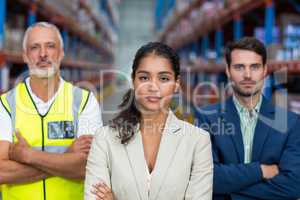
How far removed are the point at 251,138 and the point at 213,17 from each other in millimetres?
7464

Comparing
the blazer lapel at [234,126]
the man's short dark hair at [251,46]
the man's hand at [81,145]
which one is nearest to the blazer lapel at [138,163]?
the man's hand at [81,145]

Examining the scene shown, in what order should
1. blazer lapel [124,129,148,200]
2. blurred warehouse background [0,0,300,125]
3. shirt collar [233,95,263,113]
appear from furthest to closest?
blurred warehouse background [0,0,300,125], shirt collar [233,95,263,113], blazer lapel [124,129,148,200]

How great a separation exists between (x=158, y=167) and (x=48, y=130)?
63cm

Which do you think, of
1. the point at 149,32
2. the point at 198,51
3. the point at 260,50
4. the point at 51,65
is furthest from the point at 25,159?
the point at 149,32

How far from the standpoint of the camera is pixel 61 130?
1967 mm

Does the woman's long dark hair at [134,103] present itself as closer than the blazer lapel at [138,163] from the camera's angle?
No

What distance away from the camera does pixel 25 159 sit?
6.05 ft

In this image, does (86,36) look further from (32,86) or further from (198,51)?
(32,86)

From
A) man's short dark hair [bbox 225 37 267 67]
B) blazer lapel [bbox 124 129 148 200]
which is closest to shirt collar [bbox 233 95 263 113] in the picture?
man's short dark hair [bbox 225 37 267 67]

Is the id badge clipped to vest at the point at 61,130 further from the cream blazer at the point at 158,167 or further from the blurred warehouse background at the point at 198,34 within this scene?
the blurred warehouse background at the point at 198,34

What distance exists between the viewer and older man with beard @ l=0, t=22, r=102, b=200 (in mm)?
1873

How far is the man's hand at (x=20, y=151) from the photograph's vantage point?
1846 mm

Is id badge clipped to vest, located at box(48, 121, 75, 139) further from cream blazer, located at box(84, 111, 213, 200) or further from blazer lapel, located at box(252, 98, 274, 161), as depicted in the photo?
blazer lapel, located at box(252, 98, 274, 161)

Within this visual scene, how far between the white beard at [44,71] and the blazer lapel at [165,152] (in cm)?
68
